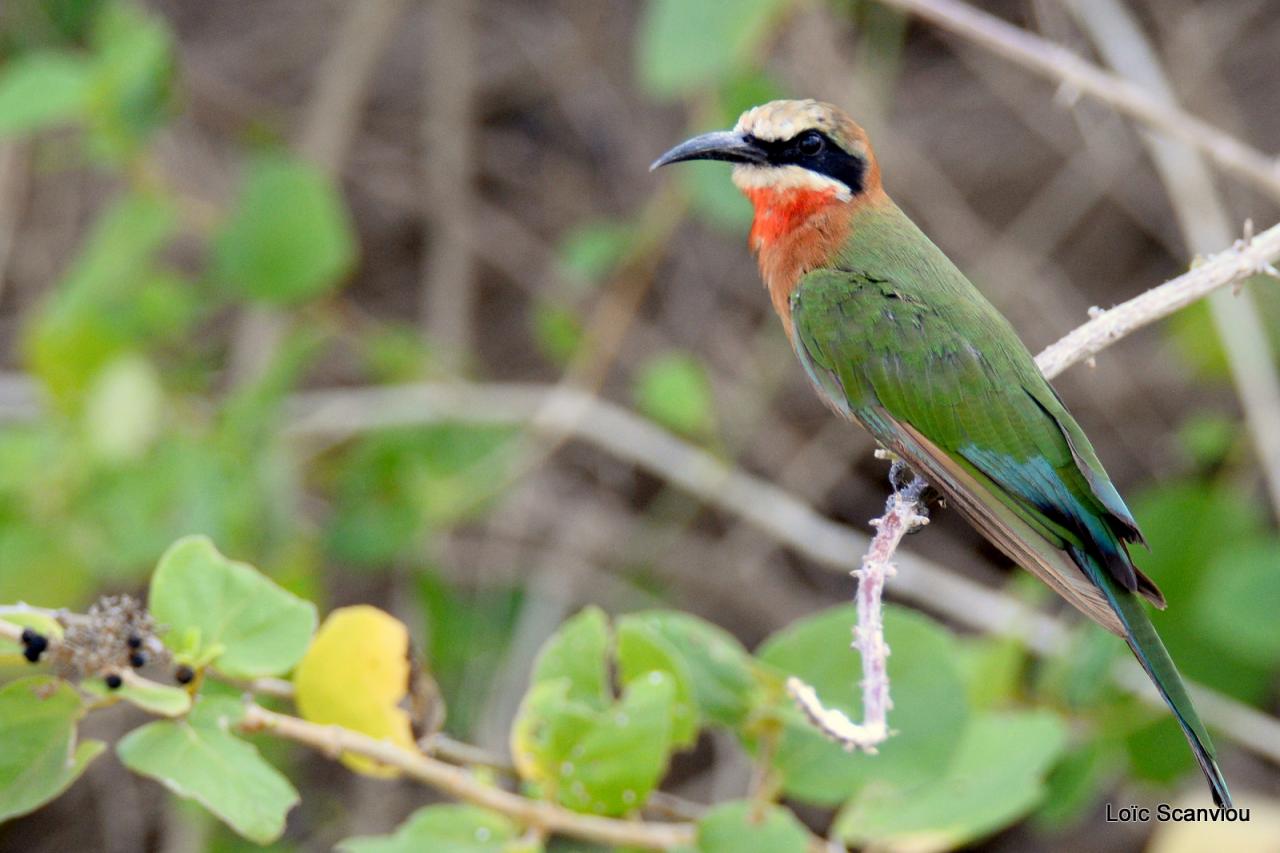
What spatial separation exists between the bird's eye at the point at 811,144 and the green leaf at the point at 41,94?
1.77 m

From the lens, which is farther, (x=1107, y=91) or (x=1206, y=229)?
(x=1206, y=229)

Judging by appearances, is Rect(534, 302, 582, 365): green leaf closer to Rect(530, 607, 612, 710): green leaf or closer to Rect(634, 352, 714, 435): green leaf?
Rect(634, 352, 714, 435): green leaf

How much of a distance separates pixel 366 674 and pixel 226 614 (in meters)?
0.25

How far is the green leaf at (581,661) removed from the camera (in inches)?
86.4

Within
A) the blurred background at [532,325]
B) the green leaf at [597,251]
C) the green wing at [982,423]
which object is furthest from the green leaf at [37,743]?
the green leaf at [597,251]

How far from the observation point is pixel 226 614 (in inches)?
71.9

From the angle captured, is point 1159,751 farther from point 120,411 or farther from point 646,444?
point 120,411

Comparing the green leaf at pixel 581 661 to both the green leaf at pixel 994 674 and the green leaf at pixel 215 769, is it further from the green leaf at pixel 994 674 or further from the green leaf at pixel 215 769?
the green leaf at pixel 994 674

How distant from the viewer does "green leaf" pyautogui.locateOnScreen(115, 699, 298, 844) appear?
167 centimetres

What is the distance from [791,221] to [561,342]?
1.48 m

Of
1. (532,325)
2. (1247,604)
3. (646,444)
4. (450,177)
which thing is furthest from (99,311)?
(1247,604)

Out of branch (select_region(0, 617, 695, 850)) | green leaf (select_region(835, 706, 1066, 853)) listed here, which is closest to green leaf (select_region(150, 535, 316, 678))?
branch (select_region(0, 617, 695, 850))

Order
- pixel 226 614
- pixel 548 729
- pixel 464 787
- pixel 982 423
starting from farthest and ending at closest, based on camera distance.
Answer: pixel 982 423 < pixel 548 729 < pixel 464 787 < pixel 226 614

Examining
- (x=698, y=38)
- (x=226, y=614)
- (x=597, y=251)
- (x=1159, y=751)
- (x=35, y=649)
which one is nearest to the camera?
(x=35, y=649)
